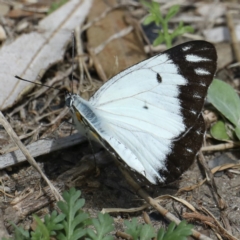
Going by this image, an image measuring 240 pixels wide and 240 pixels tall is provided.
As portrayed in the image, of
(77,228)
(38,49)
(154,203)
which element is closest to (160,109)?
(154,203)

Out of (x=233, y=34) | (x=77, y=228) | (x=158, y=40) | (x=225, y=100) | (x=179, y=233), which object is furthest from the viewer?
(x=233, y=34)

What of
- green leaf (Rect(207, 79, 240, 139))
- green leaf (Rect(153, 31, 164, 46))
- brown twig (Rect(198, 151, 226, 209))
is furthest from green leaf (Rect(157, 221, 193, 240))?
green leaf (Rect(153, 31, 164, 46))

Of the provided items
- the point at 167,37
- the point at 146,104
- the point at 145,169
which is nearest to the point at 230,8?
the point at 167,37

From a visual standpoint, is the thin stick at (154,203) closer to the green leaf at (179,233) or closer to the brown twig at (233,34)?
the green leaf at (179,233)

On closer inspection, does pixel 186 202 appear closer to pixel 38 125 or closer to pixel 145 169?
pixel 145 169

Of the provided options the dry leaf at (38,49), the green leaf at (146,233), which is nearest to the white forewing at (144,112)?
the green leaf at (146,233)

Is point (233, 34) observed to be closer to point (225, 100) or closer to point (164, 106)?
point (225, 100)

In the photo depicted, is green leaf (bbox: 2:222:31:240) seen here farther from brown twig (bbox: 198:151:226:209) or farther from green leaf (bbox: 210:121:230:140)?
green leaf (bbox: 210:121:230:140)
